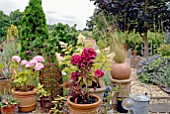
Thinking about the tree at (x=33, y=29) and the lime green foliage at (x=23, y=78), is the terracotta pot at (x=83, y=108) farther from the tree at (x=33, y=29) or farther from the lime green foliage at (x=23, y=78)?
the tree at (x=33, y=29)

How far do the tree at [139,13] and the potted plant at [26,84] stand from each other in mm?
3024

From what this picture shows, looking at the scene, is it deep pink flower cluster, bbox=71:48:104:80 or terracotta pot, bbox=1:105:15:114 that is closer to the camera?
deep pink flower cluster, bbox=71:48:104:80

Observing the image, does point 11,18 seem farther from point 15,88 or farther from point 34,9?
point 15,88

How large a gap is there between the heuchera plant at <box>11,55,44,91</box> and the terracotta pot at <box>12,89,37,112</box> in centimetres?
15

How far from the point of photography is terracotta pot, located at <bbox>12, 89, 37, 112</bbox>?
3105 mm

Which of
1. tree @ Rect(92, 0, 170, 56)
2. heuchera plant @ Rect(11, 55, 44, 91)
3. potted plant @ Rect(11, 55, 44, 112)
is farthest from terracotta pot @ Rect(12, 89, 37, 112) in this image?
tree @ Rect(92, 0, 170, 56)

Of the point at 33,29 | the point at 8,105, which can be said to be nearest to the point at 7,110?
the point at 8,105

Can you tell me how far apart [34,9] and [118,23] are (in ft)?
8.25

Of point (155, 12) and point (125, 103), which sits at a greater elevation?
point (155, 12)

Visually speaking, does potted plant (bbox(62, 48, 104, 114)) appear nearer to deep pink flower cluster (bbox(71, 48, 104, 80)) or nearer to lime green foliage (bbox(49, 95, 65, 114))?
deep pink flower cluster (bbox(71, 48, 104, 80))

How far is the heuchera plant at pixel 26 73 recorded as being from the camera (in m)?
3.18

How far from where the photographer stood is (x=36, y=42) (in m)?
4.52

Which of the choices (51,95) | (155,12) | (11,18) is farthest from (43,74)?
(11,18)

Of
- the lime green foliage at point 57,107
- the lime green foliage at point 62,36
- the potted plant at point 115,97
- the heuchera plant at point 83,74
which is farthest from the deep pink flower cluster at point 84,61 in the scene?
the lime green foliage at point 62,36
